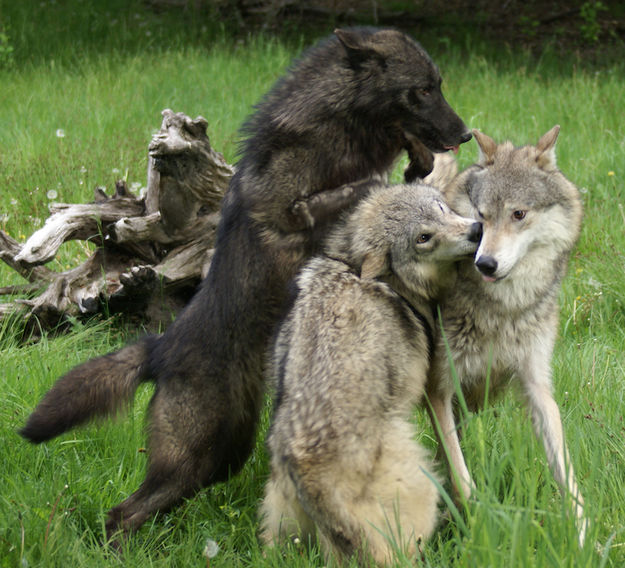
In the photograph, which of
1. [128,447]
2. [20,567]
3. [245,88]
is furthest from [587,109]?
[20,567]

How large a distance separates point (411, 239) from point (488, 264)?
434mm

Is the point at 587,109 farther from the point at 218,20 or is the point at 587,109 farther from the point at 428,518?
the point at 218,20

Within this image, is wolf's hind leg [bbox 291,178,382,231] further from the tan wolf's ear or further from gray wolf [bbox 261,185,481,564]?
the tan wolf's ear

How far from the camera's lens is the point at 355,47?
470 centimetres

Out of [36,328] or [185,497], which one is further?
[36,328]

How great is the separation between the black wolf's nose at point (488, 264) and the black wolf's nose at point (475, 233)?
192mm

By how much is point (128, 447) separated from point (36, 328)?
1.76 m

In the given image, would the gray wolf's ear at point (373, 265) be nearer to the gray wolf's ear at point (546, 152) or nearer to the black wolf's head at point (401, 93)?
the gray wolf's ear at point (546, 152)

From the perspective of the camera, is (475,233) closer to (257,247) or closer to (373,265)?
(373,265)

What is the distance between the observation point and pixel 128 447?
13.9 ft

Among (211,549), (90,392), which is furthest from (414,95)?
(211,549)

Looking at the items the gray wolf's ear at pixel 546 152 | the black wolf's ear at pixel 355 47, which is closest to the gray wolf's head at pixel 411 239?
the gray wolf's ear at pixel 546 152

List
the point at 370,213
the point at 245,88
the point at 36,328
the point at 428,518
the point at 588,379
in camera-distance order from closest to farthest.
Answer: the point at 428,518, the point at 370,213, the point at 588,379, the point at 36,328, the point at 245,88

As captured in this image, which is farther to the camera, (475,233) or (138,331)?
(138,331)
